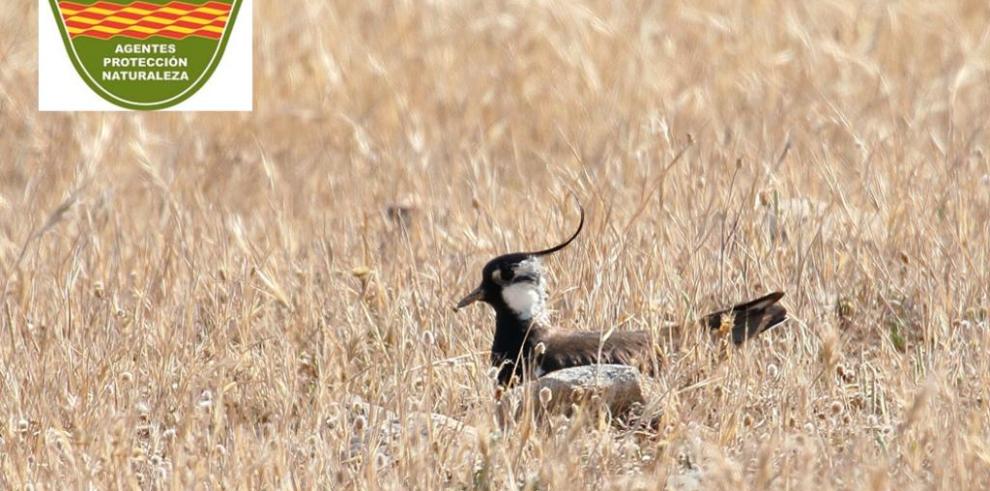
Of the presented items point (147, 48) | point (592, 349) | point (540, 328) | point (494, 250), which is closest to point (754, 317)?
point (592, 349)

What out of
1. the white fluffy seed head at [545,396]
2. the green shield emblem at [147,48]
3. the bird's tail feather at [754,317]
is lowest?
the white fluffy seed head at [545,396]

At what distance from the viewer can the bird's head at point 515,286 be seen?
201 inches

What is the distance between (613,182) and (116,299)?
2.04m

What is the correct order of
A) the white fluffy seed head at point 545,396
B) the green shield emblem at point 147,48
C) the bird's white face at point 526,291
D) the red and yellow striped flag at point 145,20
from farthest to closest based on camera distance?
the red and yellow striped flag at point 145,20
the green shield emblem at point 147,48
the bird's white face at point 526,291
the white fluffy seed head at point 545,396

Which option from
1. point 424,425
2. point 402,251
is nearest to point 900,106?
point 402,251

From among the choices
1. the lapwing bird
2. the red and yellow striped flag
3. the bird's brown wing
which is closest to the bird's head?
the lapwing bird

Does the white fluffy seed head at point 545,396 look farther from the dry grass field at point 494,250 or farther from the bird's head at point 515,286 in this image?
the bird's head at point 515,286

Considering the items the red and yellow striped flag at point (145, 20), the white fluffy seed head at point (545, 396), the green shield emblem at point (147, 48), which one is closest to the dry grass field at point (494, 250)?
the white fluffy seed head at point (545, 396)

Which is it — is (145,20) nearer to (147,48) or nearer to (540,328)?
(147,48)

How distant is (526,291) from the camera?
16.8ft

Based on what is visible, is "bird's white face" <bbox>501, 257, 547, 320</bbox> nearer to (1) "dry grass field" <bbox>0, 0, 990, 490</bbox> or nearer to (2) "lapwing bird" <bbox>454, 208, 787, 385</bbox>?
(2) "lapwing bird" <bbox>454, 208, 787, 385</bbox>

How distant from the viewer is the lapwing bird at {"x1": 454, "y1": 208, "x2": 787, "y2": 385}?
4879 millimetres

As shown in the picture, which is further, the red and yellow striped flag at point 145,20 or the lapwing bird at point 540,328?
the red and yellow striped flag at point 145,20

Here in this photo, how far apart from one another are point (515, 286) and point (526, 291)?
4 centimetres
